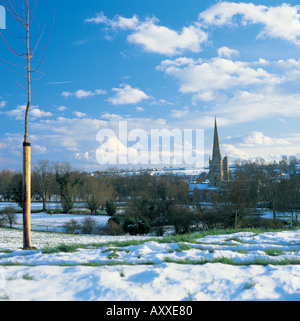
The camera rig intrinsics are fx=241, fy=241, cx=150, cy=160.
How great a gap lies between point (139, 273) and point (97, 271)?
695 millimetres

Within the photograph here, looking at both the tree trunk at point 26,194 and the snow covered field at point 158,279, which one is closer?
the snow covered field at point 158,279

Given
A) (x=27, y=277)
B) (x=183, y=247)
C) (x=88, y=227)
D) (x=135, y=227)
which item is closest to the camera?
(x=27, y=277)

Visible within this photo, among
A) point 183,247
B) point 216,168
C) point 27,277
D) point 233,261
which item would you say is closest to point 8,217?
point 183,247

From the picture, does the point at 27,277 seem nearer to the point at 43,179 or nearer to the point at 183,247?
the point at 183,247

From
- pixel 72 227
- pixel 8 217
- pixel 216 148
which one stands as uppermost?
pixel 216 148

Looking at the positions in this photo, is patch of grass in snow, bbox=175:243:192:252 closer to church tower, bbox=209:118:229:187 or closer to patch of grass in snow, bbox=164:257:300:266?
patch of grass in snow, bbox=164:257:300:266

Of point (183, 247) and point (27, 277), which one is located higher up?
point (27, 277)

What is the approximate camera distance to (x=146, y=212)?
28.9 m

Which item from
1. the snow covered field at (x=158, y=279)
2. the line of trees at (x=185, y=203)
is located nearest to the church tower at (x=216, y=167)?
the line of trees at (x=185, y=203)

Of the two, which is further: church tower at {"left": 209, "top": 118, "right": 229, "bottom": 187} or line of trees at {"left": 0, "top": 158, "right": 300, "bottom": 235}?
church tower at {"left": 209, "top": 118, "right": 229, "bottom": 187}

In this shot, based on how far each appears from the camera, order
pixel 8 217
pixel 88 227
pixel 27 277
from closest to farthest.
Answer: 1. pixel 27 277
2. pixel 88 227
3. pixel 8 217

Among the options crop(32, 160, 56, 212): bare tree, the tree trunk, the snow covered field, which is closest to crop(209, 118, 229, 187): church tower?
crop(32, 160, 56, 212): bare tree

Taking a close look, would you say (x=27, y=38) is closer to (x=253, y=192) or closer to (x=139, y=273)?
(x=139, y=273)

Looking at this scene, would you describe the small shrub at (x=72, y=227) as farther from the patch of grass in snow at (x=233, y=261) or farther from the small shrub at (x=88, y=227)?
the patch of grass in snow at (x=233, y=261)
